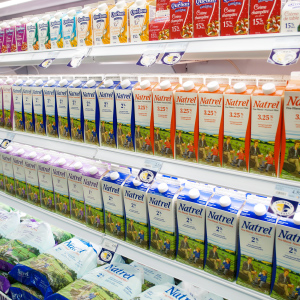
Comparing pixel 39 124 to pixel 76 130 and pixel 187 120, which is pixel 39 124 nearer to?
pixel 76 130

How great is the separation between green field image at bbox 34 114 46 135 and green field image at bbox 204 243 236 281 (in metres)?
1.07

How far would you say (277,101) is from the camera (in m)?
0.95

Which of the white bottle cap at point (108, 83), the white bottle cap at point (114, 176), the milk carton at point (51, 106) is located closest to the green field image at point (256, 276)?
the white bottle cap at point (114, 176)

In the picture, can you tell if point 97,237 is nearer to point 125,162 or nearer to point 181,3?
point 125,162

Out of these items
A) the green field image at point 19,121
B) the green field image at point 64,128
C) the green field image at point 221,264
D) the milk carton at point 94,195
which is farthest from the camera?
the green field image at point 19,121

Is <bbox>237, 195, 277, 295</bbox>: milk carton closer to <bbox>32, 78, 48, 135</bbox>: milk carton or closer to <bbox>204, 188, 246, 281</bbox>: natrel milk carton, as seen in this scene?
<bbox>204, 188, 246, 281</bbox>: natrel milk carton

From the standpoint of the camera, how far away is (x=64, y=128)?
160 centimetres

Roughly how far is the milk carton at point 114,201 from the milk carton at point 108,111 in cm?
15

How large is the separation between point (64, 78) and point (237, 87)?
3.32 ft

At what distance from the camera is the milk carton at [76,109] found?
1487 mm

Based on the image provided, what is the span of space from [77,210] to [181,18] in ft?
3.39

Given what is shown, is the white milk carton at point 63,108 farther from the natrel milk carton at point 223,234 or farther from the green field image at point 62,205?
the natrel milk carton at point 223,234

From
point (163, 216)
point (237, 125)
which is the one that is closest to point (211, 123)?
point (237, 125)

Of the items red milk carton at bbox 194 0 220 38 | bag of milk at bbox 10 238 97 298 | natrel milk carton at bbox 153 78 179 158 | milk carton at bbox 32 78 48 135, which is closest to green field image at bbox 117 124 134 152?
natrel milk carton at bbox 153 78 179 158
